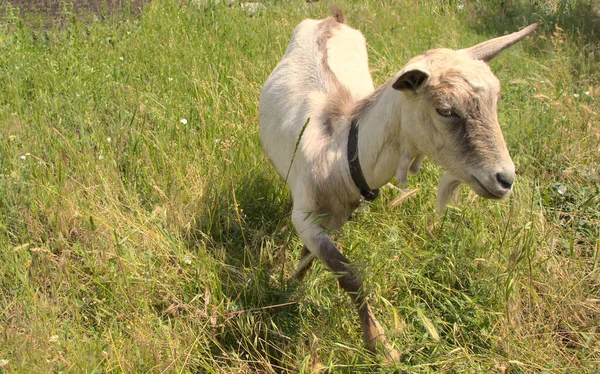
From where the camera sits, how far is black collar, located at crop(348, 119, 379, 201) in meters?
2.84

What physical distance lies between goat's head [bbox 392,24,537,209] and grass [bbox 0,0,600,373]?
602mm

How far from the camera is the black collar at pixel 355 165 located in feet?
9.32

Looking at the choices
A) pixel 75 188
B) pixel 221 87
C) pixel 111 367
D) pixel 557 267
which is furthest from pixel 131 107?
pixel 557 267

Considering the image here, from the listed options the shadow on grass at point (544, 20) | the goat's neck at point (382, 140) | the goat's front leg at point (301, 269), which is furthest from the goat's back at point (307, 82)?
the shadow on grass at point (544, 20)

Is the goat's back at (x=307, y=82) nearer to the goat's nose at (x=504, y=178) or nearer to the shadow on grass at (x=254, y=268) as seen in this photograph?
the shadow on grass at (x=254, y=268)

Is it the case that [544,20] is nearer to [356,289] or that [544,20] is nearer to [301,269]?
[301,269]

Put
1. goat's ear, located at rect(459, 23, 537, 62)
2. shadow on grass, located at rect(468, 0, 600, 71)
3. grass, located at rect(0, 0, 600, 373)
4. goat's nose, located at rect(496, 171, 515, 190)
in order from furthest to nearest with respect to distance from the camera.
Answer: shadow on grass, located at rect(468, 0, 600, 71) → grass, located at rect(0, 0, 600, 373) → goat's ear, located at rect(459, 23, 537, 62) → goat's nose, located at rect(496, 171, 515, 190)

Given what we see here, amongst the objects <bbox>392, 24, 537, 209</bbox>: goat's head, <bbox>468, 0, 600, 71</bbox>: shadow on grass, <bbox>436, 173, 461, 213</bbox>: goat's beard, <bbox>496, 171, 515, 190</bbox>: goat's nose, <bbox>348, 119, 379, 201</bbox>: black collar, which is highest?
<bbox>392, 24, 537, 209</bbox>: goat's head

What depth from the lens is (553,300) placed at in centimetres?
299

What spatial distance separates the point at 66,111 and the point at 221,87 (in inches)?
46.0

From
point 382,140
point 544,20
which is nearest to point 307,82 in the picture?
point 382,140

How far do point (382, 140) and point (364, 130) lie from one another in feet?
0.45

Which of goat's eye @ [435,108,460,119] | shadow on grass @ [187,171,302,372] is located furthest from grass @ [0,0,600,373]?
goat's eye @ [435,108,460,119]

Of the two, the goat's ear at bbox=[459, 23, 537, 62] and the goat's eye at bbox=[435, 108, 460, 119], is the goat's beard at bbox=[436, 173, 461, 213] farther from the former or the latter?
the goat's ear at bbox=[459, 23, 537, 62]
